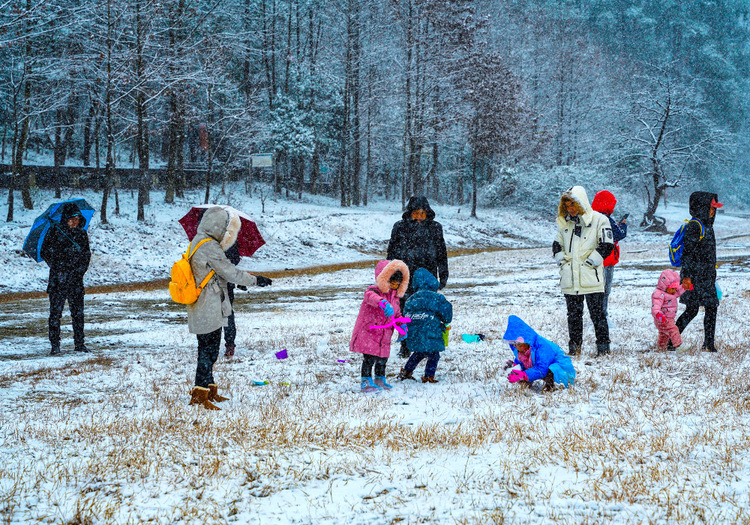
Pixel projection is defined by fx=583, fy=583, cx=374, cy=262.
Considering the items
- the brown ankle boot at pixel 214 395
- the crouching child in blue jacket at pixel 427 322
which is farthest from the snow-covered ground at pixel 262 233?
the crouching child in blue jacket at pixel 427 322

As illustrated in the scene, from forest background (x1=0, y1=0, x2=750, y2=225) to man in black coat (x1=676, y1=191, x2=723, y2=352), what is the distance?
21699 millimetres

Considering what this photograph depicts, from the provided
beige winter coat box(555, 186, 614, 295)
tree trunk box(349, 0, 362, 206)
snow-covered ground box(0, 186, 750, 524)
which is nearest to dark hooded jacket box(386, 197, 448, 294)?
snow-covered ground box(0, 186, 750, 524)

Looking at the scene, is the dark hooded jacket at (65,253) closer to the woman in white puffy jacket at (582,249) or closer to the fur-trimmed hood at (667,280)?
the woman in white puffy jacket at (582,249)

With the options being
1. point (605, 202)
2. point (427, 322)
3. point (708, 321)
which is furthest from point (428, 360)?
point (708, 321)

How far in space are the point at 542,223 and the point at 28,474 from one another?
46.7 metres

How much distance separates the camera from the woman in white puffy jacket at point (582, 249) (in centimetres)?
729

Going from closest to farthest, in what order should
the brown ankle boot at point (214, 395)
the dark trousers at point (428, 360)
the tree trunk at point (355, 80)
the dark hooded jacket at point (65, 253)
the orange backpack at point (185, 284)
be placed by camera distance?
the orange backpack at point (185, 284) → the brown ankle boot at point (214, 395) → the dark trousers at point (428, 360) → the dark hooded jacket at point (65, 253) → the tree trunk at point (355, 80)

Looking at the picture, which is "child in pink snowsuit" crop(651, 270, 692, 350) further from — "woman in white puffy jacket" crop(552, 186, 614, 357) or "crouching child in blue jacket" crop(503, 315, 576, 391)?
"crouching child in blue jacket" crop(503, 315, 576, 391)

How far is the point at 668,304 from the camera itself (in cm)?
783

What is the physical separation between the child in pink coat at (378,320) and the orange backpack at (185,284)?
170 cm

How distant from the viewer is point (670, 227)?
51438 mm

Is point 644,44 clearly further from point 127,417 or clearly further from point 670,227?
point 127,417

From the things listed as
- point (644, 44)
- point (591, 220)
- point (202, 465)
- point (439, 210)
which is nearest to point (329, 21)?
point (439, 210)

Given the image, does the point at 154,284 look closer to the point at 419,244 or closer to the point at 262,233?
the point at 262,233
